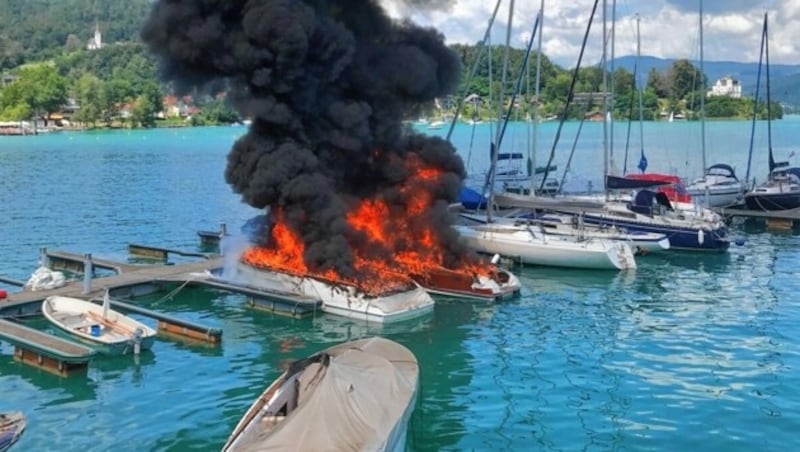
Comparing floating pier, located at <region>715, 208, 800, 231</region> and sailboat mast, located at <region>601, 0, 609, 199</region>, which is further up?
sailboat mast, located at <region>601, 0, 609, 199</region>

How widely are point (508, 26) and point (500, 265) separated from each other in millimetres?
12925

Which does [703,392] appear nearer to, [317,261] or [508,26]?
[317,261]

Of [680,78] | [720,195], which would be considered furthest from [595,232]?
[680,78]

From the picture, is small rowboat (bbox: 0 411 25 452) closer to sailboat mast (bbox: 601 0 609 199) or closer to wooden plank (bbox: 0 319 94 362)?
wooden plank (bbox: 0 319 94 362)

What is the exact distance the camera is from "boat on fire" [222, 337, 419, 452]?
15.0m

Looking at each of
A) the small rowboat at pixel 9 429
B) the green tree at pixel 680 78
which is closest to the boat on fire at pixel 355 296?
the small rowboat at pixel 9 429

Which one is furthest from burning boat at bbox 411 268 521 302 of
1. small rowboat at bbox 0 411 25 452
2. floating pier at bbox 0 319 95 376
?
small rowboat at bbox 0 411 25 452

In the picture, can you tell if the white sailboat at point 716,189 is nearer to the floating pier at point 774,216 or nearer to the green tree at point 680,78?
the floating pier at point 774,216

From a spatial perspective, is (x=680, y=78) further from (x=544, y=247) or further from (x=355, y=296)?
(x=355, y=296)

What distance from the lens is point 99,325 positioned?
2728cm

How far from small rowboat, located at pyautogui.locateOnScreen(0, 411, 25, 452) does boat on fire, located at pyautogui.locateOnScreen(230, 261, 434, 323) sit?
15.6 m

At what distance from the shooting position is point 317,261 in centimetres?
3312

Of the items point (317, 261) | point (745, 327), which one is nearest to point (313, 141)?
point (317, 261)

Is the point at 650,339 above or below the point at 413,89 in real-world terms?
below
